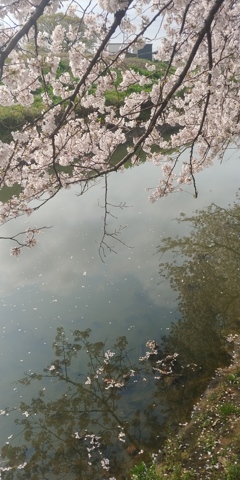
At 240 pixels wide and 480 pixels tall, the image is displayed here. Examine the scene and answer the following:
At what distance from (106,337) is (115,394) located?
0.99 metres

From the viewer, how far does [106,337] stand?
5344 millimetres

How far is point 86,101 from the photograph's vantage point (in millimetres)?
4883

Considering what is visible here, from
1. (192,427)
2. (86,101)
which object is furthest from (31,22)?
(192,427)

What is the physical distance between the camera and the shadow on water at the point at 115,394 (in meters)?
3.81

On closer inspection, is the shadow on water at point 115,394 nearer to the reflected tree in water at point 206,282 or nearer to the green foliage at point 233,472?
the reflected tree in water at point 206,282

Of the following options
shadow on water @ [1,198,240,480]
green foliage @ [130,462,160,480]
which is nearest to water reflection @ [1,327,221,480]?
shadow on water @ [1,198,240,480]

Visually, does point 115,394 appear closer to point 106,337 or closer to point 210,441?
point 106,337

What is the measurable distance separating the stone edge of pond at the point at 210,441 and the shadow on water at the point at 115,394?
0.18 metres

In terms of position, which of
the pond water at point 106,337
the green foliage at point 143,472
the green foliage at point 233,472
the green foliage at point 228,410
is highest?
the pond water at point 106,337

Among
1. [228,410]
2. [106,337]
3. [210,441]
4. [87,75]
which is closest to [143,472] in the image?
[210,441]

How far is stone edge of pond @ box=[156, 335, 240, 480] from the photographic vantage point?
10.6 ft

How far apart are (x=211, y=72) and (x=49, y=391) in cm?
399

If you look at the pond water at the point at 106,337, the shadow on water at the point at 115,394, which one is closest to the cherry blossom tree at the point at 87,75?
the pond water at the point at 106,337

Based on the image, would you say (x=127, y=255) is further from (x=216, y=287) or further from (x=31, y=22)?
(x=31, y=22)
